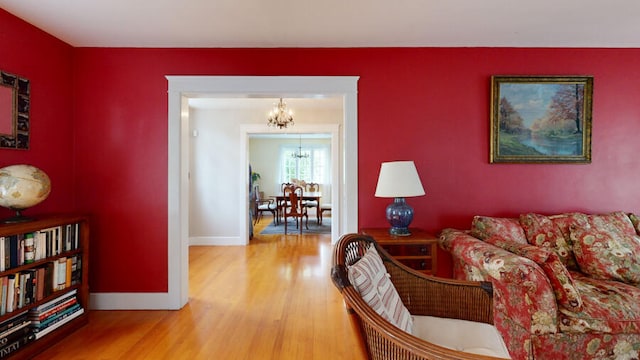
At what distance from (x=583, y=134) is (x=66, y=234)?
4337 millimetres

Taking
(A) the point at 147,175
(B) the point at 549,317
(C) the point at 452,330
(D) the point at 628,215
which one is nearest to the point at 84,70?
(A) the point at 147,175

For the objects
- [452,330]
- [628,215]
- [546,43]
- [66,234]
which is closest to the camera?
[452,330]

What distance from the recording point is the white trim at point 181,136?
107 inches

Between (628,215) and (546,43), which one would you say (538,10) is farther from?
(628,215)

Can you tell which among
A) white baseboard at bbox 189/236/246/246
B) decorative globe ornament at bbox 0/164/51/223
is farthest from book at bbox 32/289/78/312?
white baseboard at bbox 189/236/246/246

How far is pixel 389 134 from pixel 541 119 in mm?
1337

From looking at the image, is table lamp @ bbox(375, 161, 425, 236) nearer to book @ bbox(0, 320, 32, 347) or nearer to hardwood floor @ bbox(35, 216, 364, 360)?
hardwood floor @ bbox(35, 216, 364, 360)

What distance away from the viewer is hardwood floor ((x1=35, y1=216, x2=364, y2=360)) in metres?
2.06

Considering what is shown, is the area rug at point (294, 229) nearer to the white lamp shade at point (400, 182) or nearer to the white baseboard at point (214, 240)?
the white baseboard at point (214, 240)

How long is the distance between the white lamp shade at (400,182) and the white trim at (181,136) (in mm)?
422

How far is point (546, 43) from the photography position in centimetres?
264

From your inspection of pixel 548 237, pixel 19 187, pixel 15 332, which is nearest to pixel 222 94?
pixel 19 187

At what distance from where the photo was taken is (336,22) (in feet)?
7.54

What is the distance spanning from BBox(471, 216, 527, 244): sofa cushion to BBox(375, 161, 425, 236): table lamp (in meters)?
0.53
